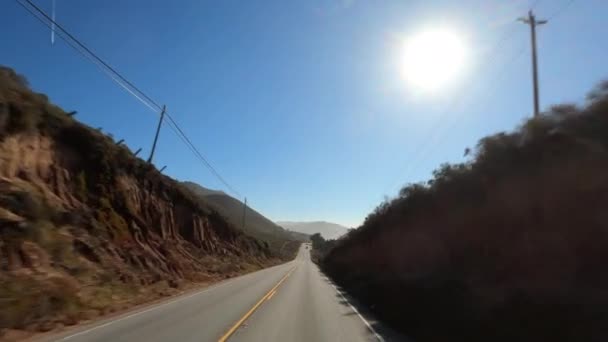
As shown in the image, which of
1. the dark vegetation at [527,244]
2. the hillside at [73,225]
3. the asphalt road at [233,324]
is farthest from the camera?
the hillside at [73,225]

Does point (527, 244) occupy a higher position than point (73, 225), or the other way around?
point (73, 225)

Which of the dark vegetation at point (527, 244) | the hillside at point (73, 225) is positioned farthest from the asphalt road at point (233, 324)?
the hillside at point (73, 225)

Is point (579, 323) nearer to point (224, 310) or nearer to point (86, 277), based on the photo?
point (224, 310)

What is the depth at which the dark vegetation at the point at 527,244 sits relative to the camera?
9.62 metres

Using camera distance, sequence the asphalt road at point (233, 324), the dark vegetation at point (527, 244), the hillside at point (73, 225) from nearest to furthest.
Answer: the dark vegetation at point (527, 244)
the asphalt road at point (233, 324)
the hillside at point (73, 225)

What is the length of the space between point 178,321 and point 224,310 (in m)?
3.11

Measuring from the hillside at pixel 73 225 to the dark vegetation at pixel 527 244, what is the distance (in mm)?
10458

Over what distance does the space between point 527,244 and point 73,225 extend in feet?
70.0

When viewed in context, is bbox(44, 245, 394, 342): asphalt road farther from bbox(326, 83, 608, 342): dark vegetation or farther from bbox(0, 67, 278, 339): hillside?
bbox(0, 67, 278, 339): hillside

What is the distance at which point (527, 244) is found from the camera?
43.8 feet

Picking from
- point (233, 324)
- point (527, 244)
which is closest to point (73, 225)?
point (233, 324)

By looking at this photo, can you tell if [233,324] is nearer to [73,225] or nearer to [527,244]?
[527,244]

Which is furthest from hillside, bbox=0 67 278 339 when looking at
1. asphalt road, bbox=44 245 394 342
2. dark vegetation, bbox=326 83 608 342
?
dark vegetation, bbox=326 83 608 342

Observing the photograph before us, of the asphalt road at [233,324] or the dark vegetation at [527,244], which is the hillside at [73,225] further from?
the dark vegetation at [527,244]
